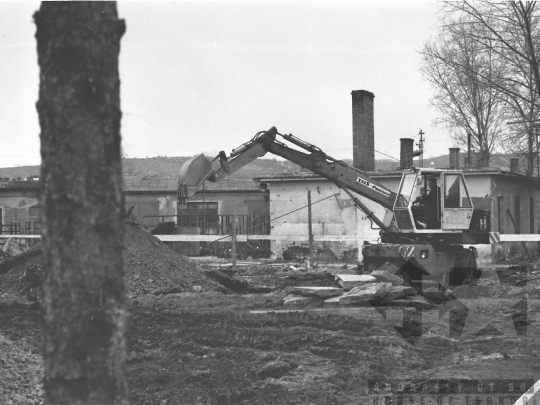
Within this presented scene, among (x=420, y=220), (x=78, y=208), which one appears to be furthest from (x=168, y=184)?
(x=78, y=208)

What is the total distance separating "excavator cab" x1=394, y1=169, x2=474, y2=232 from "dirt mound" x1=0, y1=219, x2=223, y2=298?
15.2ft

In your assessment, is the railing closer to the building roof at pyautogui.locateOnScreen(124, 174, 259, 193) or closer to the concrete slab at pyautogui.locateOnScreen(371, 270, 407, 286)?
the building roof at pyautogui.locateOnScreen(124, 174, 259, 193)

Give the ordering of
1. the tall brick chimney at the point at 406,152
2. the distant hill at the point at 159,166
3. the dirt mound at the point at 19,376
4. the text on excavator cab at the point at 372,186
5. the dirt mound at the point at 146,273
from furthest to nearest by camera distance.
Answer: the distant hill at the point at 159,166
the tall brick chimney at the point at 406,152
the text on excavator cab at the point at 372,186
the dirt mound at the point at 146,273
the dirt mound at the point at 19,376

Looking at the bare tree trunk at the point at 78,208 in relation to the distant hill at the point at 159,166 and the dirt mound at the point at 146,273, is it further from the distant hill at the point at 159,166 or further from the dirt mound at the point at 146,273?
the distant hill at the point at 159,166

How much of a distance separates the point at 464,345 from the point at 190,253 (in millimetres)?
20329

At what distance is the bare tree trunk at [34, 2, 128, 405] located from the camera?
117 inches

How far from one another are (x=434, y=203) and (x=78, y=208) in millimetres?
13944

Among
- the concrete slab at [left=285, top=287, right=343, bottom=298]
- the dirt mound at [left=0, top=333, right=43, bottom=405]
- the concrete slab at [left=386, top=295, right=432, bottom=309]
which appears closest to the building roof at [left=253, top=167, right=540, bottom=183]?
the concrete slab at [left=285, top=287, right=343, bottom=298]

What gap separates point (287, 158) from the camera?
17.1 metres

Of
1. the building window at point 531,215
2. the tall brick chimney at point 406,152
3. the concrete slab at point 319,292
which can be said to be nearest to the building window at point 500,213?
the tall brick chimney at point 406,152

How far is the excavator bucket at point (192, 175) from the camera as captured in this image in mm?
16000

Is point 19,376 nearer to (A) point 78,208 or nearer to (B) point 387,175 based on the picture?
(A) point 78,208

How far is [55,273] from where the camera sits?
119 inches

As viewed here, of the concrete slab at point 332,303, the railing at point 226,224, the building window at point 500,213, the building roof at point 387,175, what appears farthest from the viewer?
the railing at point 226,224
